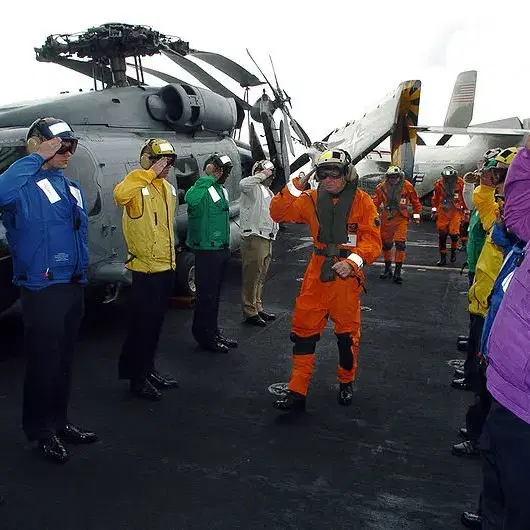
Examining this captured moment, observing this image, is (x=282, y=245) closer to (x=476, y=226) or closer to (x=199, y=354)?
(x=199, y=354)

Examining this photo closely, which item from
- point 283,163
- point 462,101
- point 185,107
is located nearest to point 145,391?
point 185,107

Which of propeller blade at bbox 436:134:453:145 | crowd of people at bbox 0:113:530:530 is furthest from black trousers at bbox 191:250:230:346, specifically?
propeller blade at bbox 436:134:453:145

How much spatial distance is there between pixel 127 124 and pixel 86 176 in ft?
6.29

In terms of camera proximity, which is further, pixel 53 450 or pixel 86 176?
pixel 86 176

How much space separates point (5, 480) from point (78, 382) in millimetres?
1550

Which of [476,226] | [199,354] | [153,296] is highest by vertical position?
[476,226]

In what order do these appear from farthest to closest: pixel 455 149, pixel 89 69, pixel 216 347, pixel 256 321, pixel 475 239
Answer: pixel 455 149, pixel 89 69, pixel 256 321, pixel 216 347, pixel 475 239

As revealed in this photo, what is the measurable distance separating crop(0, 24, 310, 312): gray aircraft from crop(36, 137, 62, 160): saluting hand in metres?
1.72

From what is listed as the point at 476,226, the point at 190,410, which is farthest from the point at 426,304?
the point at 190,410

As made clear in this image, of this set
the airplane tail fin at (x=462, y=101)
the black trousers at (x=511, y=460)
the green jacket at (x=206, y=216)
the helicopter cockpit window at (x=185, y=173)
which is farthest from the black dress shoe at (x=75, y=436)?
the airplane tail fin at (x=462, y=101)

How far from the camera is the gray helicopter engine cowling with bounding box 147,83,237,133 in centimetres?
780

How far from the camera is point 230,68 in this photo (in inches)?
370

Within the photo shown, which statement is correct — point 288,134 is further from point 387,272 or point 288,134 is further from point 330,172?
point 330,172

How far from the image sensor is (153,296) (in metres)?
4.52
